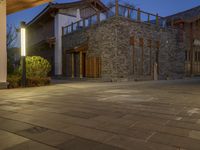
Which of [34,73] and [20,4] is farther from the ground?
[20,4]

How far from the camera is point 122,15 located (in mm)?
14461

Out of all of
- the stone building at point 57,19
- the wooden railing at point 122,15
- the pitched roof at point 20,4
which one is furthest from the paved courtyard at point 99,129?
the stone building at point 57,19

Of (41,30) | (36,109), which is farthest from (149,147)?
(41,30)

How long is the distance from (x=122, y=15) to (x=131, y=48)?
243 cm

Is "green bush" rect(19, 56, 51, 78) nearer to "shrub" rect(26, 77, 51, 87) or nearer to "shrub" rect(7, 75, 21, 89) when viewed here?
"shrub" rect(26, 77, 51, 87)

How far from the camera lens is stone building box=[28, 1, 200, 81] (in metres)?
14.4

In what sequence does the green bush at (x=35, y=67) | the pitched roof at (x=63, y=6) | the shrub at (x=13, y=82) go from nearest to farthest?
the shrub at (x=13, y=82) < the green bush at (x=35, y=67) < the pitched roof at (x=63, y=6)

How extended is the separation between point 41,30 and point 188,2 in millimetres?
98704

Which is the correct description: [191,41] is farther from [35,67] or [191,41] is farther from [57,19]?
[35,67]

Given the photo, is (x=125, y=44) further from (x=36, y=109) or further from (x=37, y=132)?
(x=37, y=132)

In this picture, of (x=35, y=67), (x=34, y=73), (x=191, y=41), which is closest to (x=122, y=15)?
(x=35, y=67)

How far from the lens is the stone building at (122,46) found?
14.4 metres

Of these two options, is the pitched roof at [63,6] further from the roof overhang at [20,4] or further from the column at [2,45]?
the column at [2,45]

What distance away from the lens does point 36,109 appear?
14.4 feet
